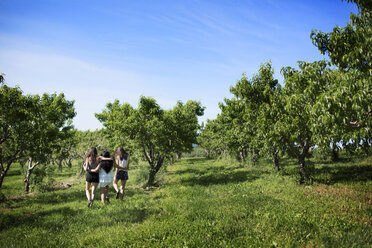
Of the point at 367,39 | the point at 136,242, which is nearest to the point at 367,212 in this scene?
the point at 367,39

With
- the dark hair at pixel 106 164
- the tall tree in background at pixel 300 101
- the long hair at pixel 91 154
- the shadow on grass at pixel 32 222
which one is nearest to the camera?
the shadow on grass at pixel 32 222

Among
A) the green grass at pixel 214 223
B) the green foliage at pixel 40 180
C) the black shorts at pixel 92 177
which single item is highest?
the black shorts at pixel 92 177

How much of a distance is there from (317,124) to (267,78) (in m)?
8.74

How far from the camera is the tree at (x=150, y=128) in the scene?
49.0ft

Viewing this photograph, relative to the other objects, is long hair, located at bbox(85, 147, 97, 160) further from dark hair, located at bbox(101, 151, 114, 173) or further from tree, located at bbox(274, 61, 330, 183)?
tree, located at bbox(274, 61, 330, 183)

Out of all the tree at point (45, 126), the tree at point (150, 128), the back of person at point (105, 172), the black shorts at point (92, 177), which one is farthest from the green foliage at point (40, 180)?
the back of person at point (105, 172)

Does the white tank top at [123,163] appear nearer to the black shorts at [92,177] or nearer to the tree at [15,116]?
the black shorts at [92,177]

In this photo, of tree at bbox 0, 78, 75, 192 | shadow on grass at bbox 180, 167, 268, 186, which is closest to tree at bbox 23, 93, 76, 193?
tree at bbox 0, 78, 75, 192

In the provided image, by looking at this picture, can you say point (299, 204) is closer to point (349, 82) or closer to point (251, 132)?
point (349, 82)

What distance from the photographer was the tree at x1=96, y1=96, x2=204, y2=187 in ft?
49.0

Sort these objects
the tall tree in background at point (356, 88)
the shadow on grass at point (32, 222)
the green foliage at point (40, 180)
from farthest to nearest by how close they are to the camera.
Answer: the green foliage at point (40, 180) → the shadow on grass at point (32, 222) → the tall tree in background at point (356, 88)

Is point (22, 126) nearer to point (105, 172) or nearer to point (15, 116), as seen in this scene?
point (15, 116)

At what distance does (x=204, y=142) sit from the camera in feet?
223

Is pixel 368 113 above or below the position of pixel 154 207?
above
